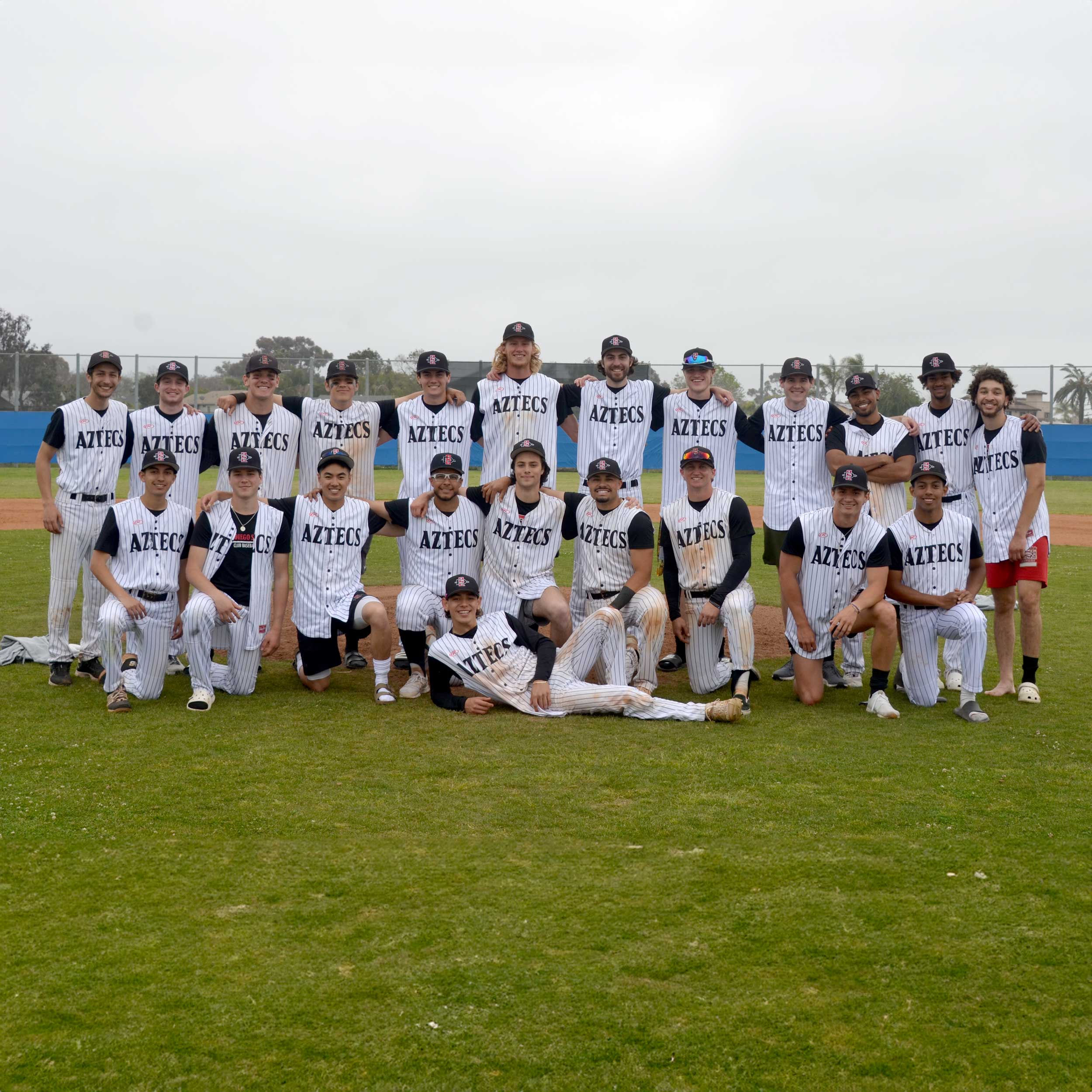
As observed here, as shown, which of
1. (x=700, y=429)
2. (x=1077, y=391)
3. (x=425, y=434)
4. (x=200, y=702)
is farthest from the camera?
(x=1077, y=391)

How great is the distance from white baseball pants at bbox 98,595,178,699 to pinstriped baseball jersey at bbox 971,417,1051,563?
15.6ft

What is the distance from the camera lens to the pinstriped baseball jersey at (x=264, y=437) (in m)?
7.33

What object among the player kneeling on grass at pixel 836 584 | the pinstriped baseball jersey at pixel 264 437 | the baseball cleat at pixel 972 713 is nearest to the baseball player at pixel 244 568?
the pinstriped baseball jersey at pixel 264 437

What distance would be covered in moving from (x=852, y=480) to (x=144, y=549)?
4048 millimetres

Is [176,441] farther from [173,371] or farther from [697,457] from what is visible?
[697,457]

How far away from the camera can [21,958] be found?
10.4ft

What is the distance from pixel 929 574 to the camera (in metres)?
6.40

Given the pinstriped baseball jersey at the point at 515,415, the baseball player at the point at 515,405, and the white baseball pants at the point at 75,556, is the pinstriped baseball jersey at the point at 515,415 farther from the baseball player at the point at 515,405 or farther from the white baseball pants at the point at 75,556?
the white baseball pants at the point at 75,556

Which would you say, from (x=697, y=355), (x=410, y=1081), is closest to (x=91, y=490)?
(x=697, y=355)

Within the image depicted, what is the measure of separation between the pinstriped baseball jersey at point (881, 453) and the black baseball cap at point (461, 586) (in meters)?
2.62

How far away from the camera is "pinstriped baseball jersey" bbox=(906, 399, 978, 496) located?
6902 mm

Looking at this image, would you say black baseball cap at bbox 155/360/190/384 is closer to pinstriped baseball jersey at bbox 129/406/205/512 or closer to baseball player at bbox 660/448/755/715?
pinstriped baseball jersey at bbox 129/406/205/512

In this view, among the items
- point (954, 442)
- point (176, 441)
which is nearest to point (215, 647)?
point (176, 441)

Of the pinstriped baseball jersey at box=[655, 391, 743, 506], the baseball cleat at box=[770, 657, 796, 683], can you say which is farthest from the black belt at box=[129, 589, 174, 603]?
the baseball cleat at box=[770, 657, 796, 683]
